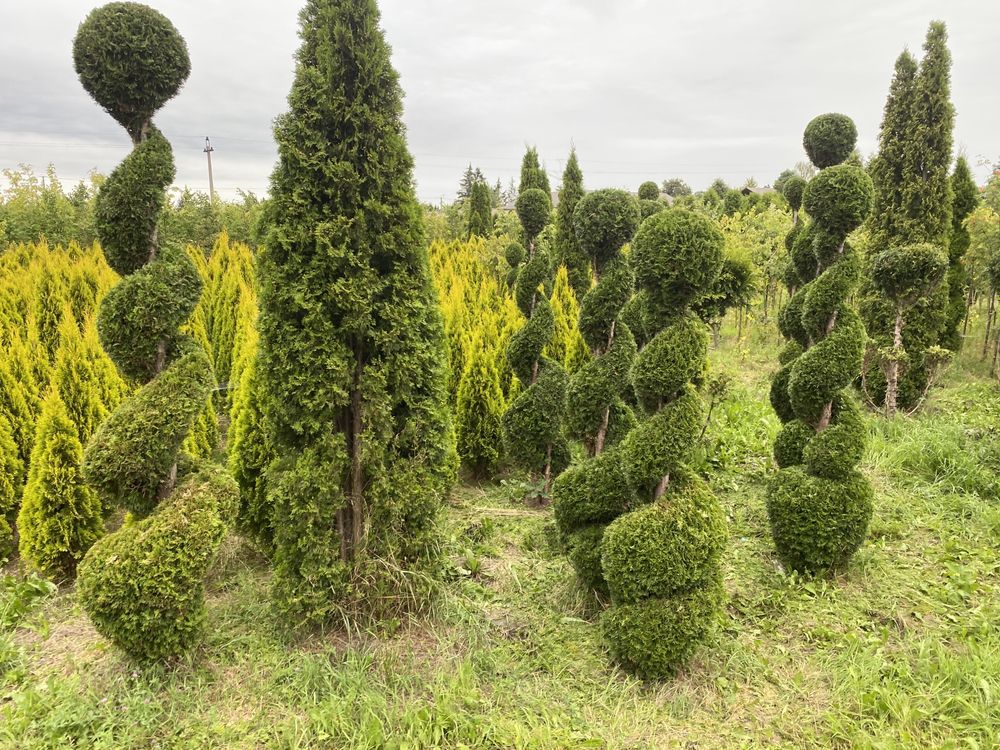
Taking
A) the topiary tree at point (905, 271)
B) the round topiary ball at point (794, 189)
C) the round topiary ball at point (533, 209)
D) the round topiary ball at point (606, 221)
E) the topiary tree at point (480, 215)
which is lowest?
the topiary tree at point (905, 271)

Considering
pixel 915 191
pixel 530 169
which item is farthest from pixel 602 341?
pixel 530 169

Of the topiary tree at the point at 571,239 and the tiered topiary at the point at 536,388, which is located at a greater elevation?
the topiary tree at the point at 571,239

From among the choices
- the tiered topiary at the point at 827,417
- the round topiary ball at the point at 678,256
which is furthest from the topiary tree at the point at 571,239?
the round topiary ball at the point at 678,256

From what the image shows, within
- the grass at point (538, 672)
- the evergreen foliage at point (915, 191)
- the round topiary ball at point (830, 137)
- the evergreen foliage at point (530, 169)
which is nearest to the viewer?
the grass at point (538, 672)

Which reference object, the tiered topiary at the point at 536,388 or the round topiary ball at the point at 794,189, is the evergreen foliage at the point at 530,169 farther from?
the tiered topiary at the point at 536,388

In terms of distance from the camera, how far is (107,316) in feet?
10.3

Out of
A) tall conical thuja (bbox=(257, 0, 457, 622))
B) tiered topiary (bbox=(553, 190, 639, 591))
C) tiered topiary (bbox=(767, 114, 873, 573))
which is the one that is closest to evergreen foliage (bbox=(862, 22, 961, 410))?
tiered topiary (bbox=(767, 114, 873, 573))

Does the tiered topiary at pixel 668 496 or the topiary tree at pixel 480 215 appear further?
the topiary tree at pixel 480 215

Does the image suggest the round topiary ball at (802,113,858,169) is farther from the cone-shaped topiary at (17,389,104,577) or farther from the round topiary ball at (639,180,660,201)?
the round topiary ball at (639,180,660,201)

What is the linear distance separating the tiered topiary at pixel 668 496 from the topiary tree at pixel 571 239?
20.6 ft

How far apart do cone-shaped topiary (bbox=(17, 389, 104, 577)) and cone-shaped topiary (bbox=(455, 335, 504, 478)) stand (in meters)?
3.39

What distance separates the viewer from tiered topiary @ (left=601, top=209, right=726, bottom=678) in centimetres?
321

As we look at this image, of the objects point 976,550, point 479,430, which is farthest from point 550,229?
point 976,550

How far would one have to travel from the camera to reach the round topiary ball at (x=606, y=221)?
14.7 ft
